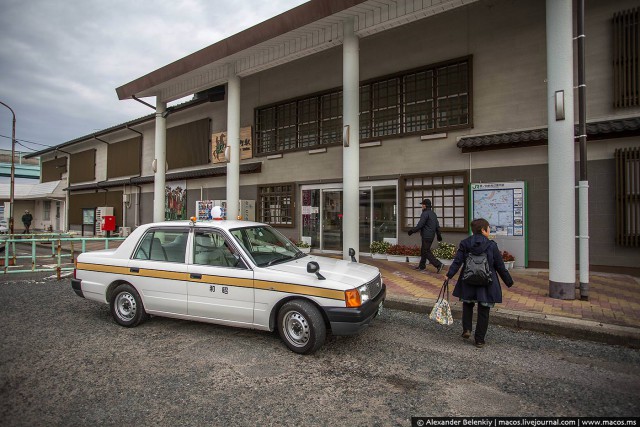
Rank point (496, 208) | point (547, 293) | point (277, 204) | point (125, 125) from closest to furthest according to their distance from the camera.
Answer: point (547, 293), point (496, 208), point (277, 204), point (125, 125)

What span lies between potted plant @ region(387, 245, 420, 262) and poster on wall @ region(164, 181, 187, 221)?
11054 millimetres

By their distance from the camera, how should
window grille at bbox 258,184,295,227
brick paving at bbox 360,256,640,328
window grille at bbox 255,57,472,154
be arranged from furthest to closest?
window grille at bbox 258,184,295,227, window grille at bbox 255,57,472,154, brick paving at bbox 360,256,640,328

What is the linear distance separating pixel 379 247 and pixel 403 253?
2.80 ft

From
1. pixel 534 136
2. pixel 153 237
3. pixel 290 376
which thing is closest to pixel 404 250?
pixel 534 136

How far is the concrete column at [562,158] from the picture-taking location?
5.90 metres

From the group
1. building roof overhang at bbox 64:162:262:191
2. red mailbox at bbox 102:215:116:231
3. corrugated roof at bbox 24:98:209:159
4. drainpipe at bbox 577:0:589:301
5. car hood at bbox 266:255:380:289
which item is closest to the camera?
car hood at bbox 266:255:380:289

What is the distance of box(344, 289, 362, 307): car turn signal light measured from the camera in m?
3.89

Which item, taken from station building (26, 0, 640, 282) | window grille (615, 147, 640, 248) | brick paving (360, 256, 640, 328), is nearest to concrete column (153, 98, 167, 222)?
station building (26, 0, 640, 282)

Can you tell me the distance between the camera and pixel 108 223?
64.4 feet

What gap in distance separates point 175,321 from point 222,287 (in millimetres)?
1510

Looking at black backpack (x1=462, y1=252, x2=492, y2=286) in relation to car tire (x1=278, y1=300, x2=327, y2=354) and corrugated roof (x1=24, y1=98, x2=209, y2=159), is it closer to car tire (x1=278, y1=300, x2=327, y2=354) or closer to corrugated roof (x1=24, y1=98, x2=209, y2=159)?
car tire (x1=278, y1=300, x2=327, y2=354)

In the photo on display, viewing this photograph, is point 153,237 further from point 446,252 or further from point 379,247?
point 446,252

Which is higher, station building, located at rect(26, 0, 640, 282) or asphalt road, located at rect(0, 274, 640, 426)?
station building, located at rect(26, 0, 640, 282)

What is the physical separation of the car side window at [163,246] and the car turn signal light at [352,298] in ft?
7.93
